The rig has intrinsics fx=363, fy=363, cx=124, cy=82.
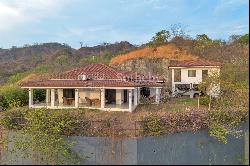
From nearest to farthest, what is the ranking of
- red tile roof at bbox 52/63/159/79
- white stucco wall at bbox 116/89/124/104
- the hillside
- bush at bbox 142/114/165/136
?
bush at bbox 142/114/165/136, red tile roof at bbox 52/63/159/79, white stucco wall at bbox 116/89/124/104, the hillside

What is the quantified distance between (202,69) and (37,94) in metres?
11.4

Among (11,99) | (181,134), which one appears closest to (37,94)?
(11,99)

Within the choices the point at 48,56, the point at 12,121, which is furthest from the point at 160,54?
the point at 48,56

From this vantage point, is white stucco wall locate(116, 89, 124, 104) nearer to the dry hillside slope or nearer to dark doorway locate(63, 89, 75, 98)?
A: dark doorway locate(63, 89, 75, 98)

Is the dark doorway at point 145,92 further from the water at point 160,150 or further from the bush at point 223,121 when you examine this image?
the water at point 160,150

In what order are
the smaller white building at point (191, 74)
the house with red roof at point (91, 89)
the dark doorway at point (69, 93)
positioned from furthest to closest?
the smaller white building at point (191, 74) → the dark doorway at point (69, 93) → the house with red roof at point (91, 89)

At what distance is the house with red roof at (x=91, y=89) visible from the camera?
18.5 meters

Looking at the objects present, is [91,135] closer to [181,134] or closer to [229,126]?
[181,134]

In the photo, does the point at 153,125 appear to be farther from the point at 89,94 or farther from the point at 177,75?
the point at 177,75

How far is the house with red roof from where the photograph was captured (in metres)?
18.5

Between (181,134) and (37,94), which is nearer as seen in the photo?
(181,134)

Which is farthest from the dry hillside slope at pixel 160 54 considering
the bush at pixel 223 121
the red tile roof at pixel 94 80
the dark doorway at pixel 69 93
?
the bush at pixel 223 121

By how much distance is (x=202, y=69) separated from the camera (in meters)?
25.4

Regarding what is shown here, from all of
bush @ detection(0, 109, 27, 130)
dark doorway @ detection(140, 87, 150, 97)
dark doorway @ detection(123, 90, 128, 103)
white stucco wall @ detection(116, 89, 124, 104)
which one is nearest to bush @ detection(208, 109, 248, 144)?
white stucco wall @ detection(116, 89, 124, 104)
